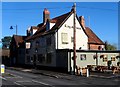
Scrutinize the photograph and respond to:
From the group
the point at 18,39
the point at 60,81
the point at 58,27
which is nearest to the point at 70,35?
the point at 58,27

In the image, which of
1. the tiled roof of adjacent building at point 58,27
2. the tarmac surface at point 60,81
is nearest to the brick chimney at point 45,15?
the tiled roof of adjacent building at point 58,27

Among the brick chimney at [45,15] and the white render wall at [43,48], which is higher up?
the brick chimney at [45,15]

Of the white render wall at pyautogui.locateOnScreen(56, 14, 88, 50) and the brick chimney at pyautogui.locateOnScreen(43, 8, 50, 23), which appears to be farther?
the brick chimney at pyautogui.locateOnScreen(43, 8, 50, 23)

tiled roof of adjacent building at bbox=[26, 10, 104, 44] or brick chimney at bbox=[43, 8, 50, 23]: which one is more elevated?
brick chimney at bbox=[43, 8, 50, 23]

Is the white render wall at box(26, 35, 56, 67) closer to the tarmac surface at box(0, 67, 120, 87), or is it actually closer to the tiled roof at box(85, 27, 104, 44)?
the tiled roof at box(85, 27, 104, 44)

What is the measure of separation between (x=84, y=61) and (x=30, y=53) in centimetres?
1851

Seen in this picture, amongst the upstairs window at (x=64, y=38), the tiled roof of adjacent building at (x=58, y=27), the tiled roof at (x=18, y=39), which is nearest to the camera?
the upstairs window at (x=64, y=38)

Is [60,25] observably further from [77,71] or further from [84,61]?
A: [77,71]

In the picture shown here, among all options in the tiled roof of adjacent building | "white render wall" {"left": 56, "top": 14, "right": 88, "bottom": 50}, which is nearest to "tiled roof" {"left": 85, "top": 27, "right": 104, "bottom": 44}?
the tiled roof of adjacent building

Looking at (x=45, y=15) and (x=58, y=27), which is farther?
(x=45, y=15)

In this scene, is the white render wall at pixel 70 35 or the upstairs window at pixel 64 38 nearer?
the white render wall at pixel 70 35

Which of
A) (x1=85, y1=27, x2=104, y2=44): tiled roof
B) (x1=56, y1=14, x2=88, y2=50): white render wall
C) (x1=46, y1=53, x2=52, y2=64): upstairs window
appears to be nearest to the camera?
(x1=56, y1=14, x2=88, y2=50): white render wall

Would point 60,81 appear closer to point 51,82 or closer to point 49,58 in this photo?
point 51,82

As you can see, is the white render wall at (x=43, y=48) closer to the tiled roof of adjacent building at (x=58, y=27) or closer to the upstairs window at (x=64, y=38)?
the tiled roof of adjacent building at (x=58, y=27)
